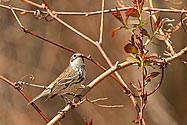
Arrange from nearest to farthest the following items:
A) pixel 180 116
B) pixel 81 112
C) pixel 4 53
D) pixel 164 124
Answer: pixel 164 124 → pixel 180 116 → pixel 81 112 → pixel 4 53

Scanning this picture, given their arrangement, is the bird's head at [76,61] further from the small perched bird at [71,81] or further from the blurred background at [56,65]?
the blurred background at [56,65]

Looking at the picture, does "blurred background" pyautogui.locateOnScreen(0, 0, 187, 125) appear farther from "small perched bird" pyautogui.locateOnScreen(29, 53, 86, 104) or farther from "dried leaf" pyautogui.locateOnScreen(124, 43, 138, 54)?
"dried leaf" pyautogui.locateOnScreen(124, 43, 138, 54)

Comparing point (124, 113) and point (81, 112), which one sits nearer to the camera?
point (81, 112)

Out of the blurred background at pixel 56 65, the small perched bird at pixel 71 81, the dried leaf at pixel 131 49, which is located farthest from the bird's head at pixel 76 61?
the blurred background at pixel 56 65

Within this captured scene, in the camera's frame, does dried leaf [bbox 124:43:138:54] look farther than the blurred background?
No

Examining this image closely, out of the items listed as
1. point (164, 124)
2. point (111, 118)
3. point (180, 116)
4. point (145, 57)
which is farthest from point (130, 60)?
point (111, 118)

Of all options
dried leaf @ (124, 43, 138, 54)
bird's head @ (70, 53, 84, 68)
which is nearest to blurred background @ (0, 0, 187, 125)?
bird's head @ (70, 53, 84, 68)

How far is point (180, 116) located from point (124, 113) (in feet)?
4.19

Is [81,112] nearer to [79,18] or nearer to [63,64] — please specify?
[63,64]

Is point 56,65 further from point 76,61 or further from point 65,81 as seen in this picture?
point 76,61

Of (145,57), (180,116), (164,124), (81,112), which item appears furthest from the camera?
(81,112)

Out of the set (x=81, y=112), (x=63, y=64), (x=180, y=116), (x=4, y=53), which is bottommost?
(x=180, y=116)

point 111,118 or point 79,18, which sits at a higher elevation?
point 79,18

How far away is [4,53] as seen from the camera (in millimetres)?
7855
